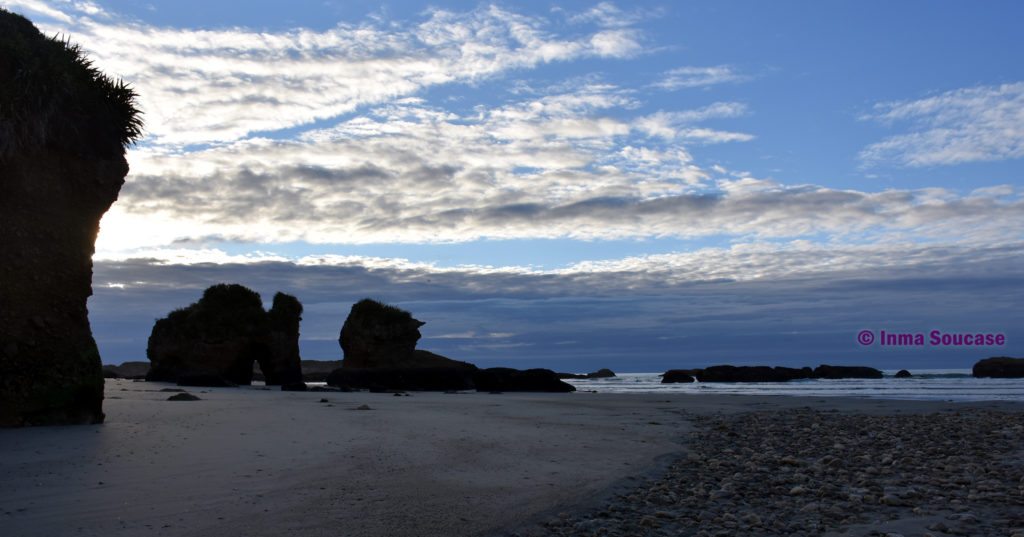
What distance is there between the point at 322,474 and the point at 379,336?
3584cm

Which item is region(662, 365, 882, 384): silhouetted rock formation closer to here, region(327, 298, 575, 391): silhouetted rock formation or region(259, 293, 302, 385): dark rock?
region(327, 298, 575, 391): silhouetted rock formation

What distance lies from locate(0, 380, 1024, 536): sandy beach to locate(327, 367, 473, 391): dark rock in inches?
937

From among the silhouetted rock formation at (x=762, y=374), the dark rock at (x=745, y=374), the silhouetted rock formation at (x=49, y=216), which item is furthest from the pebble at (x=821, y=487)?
the dark rock at (x=745, y=374)

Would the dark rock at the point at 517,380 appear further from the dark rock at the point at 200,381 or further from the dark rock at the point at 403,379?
the dark rock at the point at 200,381

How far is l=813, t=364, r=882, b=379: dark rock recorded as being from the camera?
71438 millimetres

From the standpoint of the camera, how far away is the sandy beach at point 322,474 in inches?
229

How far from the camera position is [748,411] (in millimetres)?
21562

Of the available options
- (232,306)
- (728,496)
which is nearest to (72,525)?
(728,496)

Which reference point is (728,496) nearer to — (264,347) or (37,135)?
(37,135)

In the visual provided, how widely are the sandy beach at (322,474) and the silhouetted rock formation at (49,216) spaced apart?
769 millimetres

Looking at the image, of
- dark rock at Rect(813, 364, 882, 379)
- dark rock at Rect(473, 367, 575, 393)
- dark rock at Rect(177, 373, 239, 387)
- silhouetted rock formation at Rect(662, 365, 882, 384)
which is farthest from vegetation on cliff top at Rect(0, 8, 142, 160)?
dark rock at Rect(813, 364, 882, 379)

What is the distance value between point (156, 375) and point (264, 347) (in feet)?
18.0

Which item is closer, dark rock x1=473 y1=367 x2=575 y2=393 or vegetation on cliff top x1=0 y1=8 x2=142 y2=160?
vegetation on cliff top x1=0 y1=8 x2=142 y2=160

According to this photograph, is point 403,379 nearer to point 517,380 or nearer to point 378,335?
point 378,335
